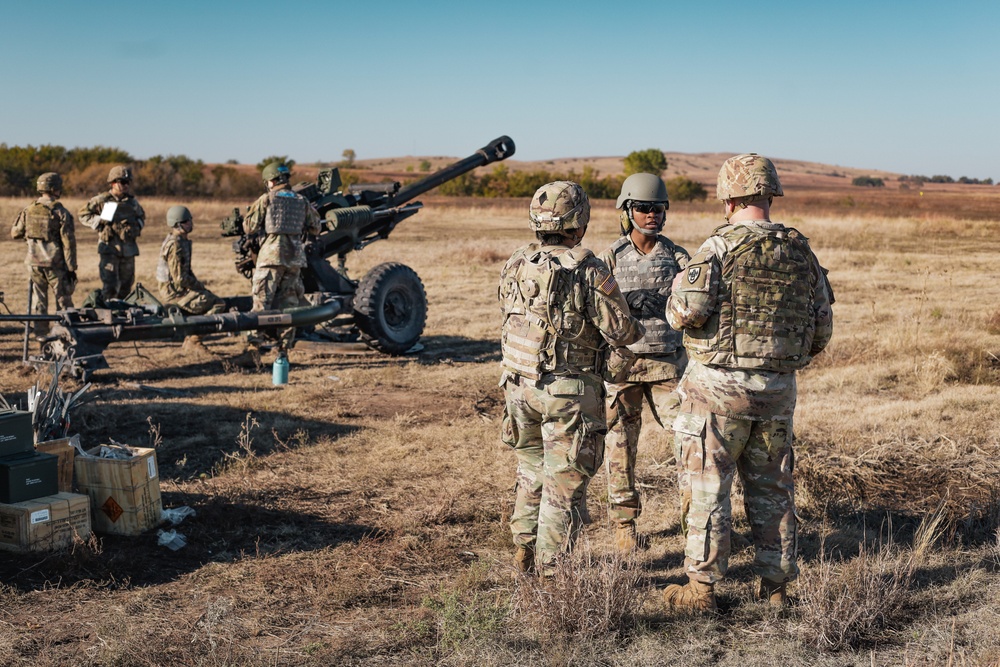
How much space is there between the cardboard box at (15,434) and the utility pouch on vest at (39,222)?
20.1ft

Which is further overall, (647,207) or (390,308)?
(390,308)

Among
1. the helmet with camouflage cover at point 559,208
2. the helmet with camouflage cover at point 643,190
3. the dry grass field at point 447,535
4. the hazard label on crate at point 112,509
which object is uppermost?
the helmet with camouflage cover at point 643,190

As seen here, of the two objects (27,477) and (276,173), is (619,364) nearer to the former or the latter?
(27,477)

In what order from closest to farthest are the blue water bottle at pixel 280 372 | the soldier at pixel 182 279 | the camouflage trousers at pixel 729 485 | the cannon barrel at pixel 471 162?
the camouflage trousers at pixel 729 485 < the blue water bottle at pixel 280 372 < the soldier at pixel 182 279 < the cannon barrel at pixel 471 162

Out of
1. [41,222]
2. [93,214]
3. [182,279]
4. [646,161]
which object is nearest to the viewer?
[182,279]

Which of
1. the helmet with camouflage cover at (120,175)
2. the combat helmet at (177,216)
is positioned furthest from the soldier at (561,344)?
the helmet with camouflage cover at (120,175)

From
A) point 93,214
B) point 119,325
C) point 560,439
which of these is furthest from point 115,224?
point 560,439

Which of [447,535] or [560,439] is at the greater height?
[560,439]

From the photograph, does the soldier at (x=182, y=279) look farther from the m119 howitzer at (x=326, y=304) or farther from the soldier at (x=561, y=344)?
Answer: the soldier at (x=561, y=344)

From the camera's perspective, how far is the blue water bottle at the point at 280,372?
29.8 feet

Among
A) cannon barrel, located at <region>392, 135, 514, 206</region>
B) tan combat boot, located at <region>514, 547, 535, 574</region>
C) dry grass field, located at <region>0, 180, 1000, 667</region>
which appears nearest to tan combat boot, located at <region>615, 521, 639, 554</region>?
dry grass field, located at <region>0, 180, 1000, 667</region>

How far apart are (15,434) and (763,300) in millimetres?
3874

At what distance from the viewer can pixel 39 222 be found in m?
10.6

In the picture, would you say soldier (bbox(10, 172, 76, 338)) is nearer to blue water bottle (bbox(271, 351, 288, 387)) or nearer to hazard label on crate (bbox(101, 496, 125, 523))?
blue water bottle (bbox(271, 351, 288, 387))
